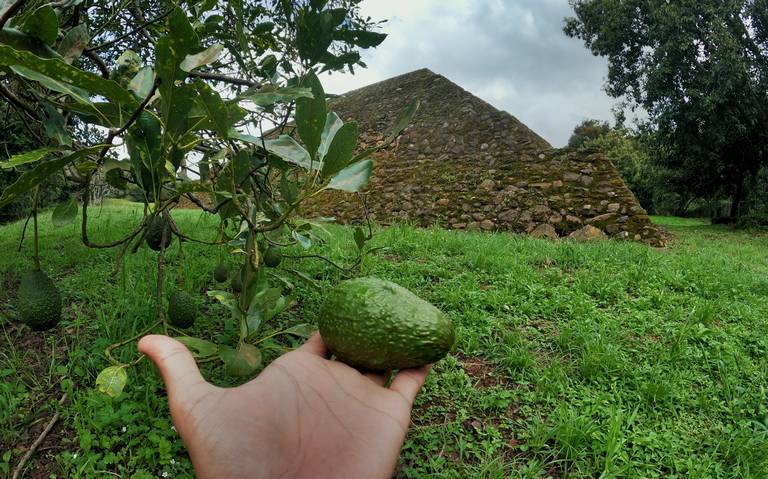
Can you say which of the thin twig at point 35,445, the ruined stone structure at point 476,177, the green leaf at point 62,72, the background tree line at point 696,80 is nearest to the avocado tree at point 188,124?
the green leaf at point 62,72

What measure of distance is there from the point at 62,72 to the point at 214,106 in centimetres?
23

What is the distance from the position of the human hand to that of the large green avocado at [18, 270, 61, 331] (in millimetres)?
325

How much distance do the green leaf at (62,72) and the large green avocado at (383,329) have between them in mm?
798

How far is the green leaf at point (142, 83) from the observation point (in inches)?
43.0

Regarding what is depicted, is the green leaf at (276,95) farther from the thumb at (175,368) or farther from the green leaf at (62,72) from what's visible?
the thumb at (175,368)

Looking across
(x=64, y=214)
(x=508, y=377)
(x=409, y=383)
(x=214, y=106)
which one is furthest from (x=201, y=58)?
(x=508, y=377)

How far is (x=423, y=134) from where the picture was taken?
897 centimetres

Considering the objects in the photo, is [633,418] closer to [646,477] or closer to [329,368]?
[646,477]

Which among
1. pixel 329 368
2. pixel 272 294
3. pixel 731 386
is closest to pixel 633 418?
pixel 731 386

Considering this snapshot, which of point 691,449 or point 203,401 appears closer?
point 203,401

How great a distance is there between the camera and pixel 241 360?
1.16 m

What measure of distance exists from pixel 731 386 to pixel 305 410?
2078mm

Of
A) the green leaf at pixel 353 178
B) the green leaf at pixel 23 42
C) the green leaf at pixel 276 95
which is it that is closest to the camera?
the green leaf at pixel 23 42

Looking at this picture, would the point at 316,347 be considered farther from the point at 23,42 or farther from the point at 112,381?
the point at 23,42
